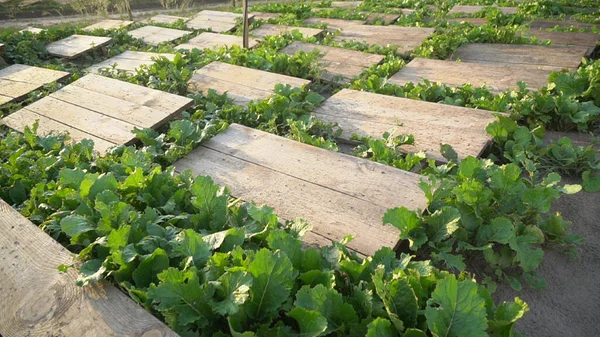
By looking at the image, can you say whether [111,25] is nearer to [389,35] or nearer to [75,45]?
[75,45]

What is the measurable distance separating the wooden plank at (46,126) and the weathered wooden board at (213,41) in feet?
9.22

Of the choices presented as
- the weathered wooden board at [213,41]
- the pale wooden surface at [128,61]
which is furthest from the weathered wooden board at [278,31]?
the pale wooden surface at [128,61]

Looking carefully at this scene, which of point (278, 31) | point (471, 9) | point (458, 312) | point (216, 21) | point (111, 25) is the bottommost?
point (111, 25)

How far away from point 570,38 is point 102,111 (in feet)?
19.2

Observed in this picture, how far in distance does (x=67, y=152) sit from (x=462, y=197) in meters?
2.84

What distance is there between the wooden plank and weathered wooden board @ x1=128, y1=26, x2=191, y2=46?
3.08 meters

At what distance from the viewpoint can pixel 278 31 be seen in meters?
7.21

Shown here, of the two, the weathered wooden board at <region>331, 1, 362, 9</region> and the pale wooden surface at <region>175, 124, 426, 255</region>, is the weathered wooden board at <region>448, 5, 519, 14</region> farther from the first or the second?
the pale wooden surface at <region>175, 124, 426, 255</region>

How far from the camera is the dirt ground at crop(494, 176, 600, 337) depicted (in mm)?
2086

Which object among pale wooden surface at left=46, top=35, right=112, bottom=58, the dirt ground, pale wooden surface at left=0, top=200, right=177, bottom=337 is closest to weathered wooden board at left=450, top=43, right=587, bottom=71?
the dirt ground

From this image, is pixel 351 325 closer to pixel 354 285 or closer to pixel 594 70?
pixel 354 285

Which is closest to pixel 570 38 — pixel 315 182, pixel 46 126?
pixel 315 182

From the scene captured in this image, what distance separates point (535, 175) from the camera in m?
2.72

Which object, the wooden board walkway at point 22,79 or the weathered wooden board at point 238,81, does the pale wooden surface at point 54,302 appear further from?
the wooden board walkway at point 22,79
